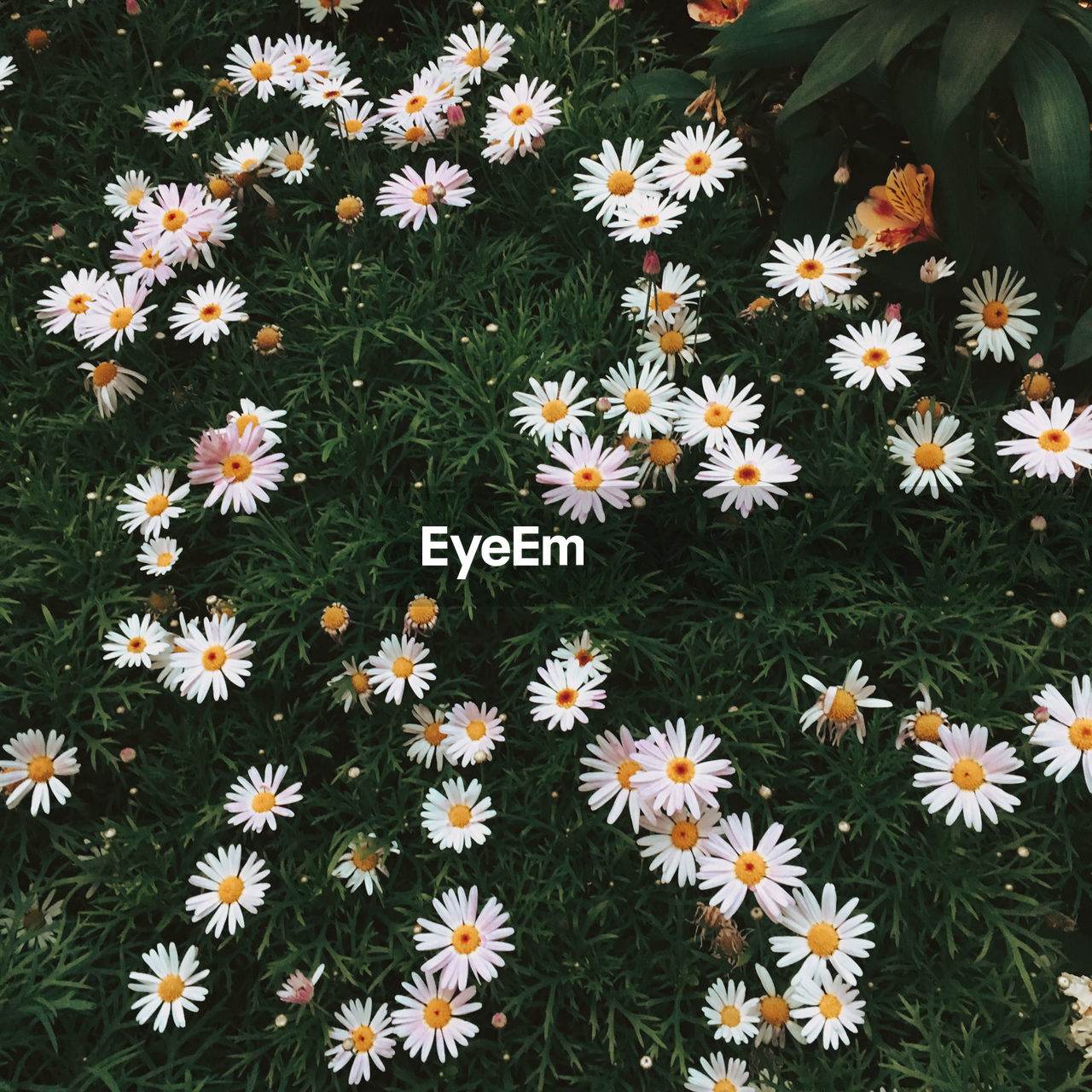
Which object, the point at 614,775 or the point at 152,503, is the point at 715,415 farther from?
the point at 152,503

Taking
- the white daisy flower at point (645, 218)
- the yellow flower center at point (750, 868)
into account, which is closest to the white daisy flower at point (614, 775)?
the yellow flower center at point (750, 868)

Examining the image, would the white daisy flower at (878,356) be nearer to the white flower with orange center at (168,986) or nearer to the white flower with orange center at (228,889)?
the white flower with orange center at (228,889)

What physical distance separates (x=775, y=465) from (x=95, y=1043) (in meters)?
1.07

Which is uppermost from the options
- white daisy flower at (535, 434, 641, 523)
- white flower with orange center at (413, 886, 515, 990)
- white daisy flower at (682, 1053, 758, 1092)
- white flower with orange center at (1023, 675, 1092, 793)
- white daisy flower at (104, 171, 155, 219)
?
white daisy flower at (104, 171, 155, 219)

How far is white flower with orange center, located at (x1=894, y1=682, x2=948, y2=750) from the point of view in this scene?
3.78 feet

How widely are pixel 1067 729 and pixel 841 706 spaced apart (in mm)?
244

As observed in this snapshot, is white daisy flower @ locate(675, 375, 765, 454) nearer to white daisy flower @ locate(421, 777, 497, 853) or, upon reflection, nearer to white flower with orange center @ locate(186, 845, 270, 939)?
white daisy flower @ locate(421, 777, 497, 853)

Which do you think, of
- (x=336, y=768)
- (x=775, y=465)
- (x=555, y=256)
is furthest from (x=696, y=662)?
(x=555, y=256)

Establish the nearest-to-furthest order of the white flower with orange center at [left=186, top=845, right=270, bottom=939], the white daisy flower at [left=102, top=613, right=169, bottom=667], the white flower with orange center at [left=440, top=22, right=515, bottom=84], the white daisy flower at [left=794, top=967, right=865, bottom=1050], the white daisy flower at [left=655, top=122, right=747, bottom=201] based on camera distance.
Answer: the white daisy flower at [left=794, top=967, right=865, bottom=1050], the white flower with orange center at [left=186, top=845, right=270, bottom=939], the white daisy flower at [left=102, top=613, right=169, bottom=667], the white daisy flower at [left=655, top=122, right=747, bottom=201], the white flower with orange center at [left=440, top=22, right=515, bottom=84]

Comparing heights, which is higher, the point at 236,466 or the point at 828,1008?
the point at 236,466

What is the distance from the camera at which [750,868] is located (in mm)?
1114

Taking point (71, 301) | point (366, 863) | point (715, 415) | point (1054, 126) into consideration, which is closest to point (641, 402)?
point (715, 415)

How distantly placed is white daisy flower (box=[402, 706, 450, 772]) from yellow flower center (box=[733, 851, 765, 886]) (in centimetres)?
37

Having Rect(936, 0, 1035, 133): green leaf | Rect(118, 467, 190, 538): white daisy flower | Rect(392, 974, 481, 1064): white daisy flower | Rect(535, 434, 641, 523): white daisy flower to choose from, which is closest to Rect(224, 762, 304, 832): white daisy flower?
Rect(392, 974, 481, 1064): white daisy flower
